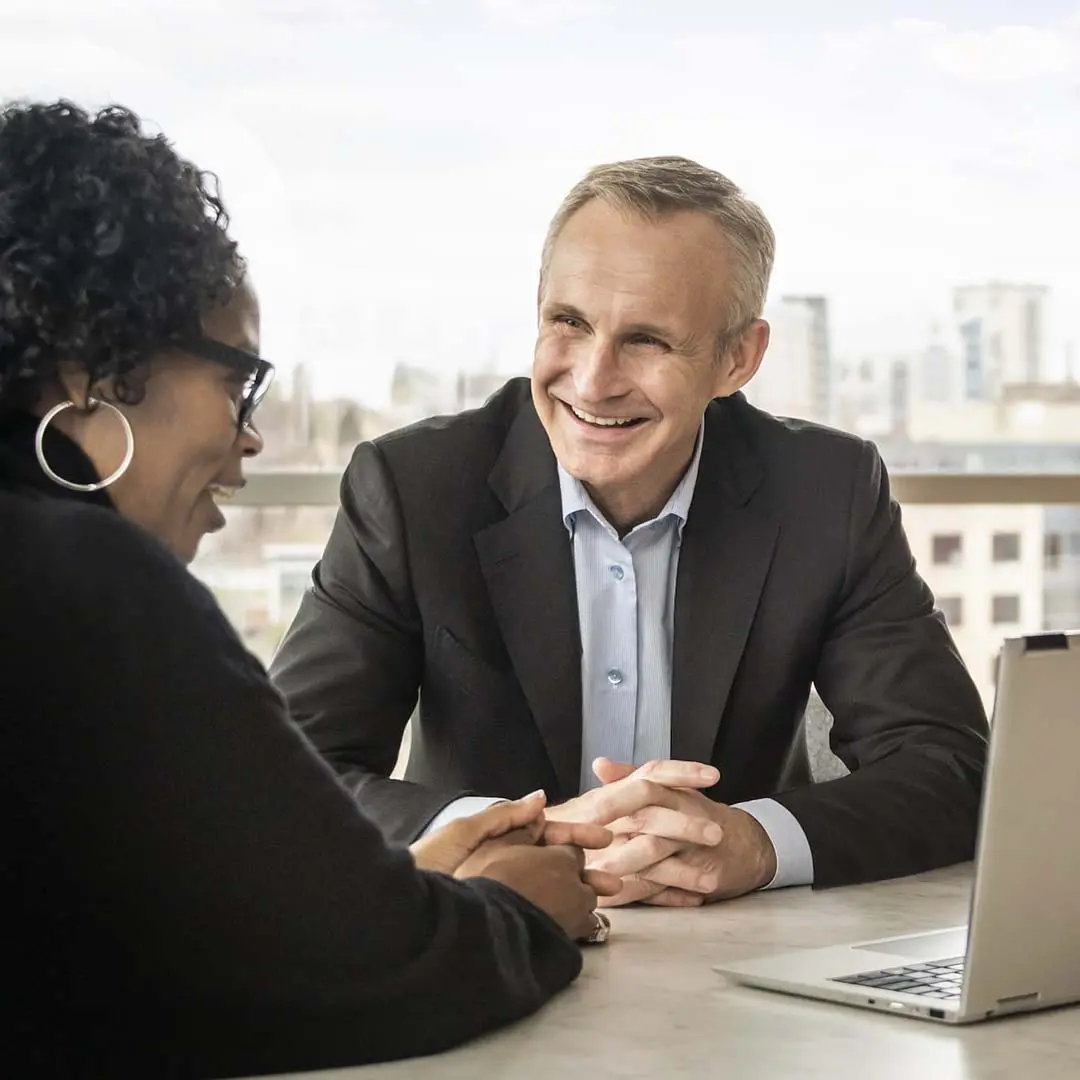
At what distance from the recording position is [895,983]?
1.32 metres

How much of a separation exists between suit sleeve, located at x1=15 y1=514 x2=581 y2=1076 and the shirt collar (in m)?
1.21

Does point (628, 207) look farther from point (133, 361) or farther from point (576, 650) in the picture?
point (133, 361)

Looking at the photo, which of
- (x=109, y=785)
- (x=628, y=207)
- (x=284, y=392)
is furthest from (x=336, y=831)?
(x=284, y=392)

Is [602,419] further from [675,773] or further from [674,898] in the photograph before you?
[674,898]

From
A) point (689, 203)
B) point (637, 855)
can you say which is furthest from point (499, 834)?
point (689, 203)

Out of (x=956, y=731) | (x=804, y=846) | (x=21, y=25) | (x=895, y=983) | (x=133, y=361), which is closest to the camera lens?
(x=133, y=361)

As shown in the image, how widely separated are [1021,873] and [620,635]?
3.84ft

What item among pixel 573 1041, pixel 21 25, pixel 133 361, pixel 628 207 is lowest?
pixel 573 1041

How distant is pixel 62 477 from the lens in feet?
3.83

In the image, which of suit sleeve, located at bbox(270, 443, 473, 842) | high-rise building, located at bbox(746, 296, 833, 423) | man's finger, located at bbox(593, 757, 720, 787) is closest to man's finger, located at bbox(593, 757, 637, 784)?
man's finger, located at bbox(593, 757, 720, 787)

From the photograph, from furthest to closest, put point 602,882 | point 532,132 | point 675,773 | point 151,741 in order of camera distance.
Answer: point 532,132, point 675,773, point 602,882, point 151,741

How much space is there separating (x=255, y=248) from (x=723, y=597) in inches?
91.1

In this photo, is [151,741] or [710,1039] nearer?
[151,741]

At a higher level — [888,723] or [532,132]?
[532,132]
